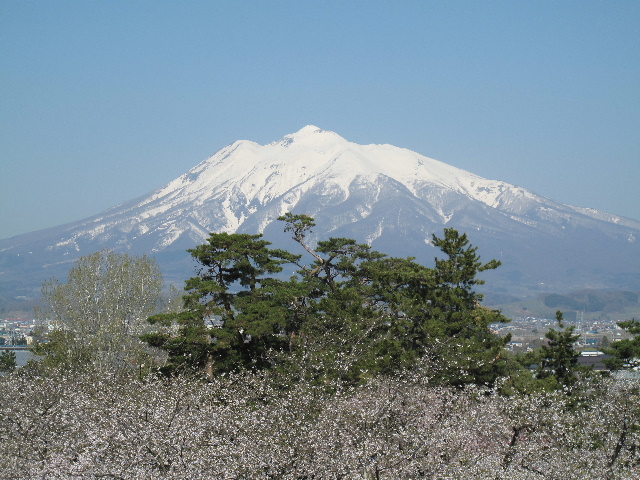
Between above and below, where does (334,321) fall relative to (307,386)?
above

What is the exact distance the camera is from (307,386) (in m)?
17.9

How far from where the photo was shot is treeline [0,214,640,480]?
1438 centimetres

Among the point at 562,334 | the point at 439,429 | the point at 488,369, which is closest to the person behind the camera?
the point at 439,429

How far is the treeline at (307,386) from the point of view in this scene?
14383 mm

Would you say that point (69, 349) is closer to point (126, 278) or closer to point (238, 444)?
point (126, 278)

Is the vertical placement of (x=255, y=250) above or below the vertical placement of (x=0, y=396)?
above

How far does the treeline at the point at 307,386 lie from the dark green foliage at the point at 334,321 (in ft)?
0.25

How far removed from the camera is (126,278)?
1411 inches

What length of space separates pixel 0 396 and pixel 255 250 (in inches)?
450

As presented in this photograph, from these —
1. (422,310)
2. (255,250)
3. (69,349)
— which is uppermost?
(255,250)

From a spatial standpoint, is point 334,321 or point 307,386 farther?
point 334,321

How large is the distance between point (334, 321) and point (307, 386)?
376 inches

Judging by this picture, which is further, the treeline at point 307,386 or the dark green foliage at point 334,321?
the dark green foliage at point 334,321

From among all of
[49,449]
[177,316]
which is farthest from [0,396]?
[177,316]
